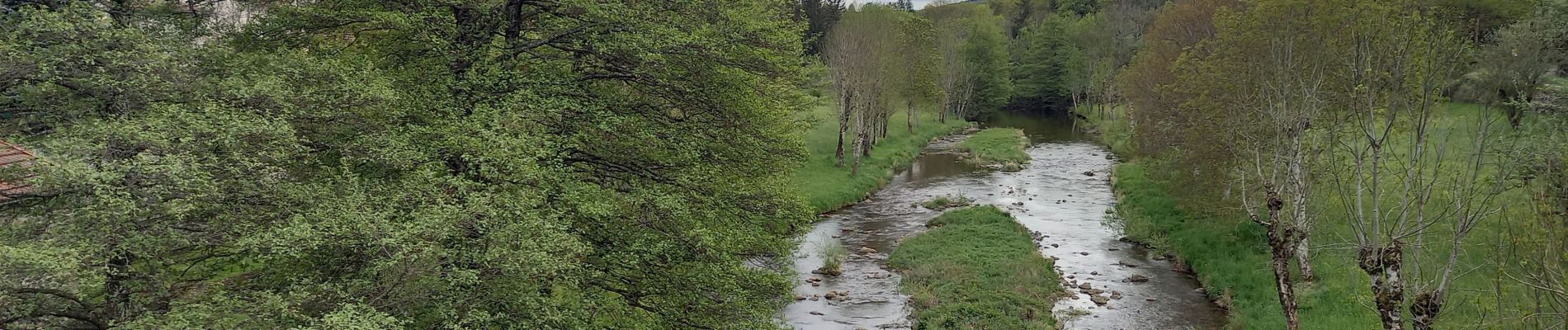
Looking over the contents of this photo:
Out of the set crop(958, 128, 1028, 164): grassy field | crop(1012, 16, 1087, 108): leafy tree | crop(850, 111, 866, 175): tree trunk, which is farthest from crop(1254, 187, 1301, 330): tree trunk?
crop(1012, 16, 1087, 108): leafy tree

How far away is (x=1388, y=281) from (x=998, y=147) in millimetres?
43449

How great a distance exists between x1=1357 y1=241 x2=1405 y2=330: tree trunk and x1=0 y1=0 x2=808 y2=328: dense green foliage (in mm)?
8923

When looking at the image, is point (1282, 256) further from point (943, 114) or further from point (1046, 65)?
point (1046, 65)

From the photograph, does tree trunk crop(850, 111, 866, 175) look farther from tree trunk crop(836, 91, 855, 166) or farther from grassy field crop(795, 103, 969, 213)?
tree trunk crop(836, 91, 855, 166)

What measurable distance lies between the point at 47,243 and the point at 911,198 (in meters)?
32.6

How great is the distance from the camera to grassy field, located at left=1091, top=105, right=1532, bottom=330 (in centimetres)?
1169

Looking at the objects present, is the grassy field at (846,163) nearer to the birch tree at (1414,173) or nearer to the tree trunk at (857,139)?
the tree trunk at (857,139)

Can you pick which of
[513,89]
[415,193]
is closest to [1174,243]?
[513,89]

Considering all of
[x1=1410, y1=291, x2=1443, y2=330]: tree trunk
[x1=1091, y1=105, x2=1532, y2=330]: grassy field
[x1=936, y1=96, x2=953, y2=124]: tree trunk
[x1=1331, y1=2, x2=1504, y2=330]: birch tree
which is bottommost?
[x1=936, y1=96, x2=953, y2=124]: tree trunk

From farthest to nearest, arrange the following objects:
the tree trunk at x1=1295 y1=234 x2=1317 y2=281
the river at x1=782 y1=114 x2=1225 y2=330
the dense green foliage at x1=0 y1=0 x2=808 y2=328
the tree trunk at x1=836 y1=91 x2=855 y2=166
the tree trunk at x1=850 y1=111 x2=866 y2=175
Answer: the tree trunk at x1=836 y1=91 x2=855 y2=166 < the tree trunk at x1=850 y1=111 x2=866 y2=175 < the river at x1=782 y1=114 x2=1225 y2=330 < the tree trunk at x1=1295 y1=234 x2=1317 y2=281 < the dense green foliage at x1=0 y1=0 x2=808 y2=328

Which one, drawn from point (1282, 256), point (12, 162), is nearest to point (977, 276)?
point (1282, 256)

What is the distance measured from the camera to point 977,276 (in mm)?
22234

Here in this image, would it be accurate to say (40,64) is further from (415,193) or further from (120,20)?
(415,193)

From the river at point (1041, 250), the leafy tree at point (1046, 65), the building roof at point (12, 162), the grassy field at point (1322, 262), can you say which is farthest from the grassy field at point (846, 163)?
the leafy tree at point (1046, 65)
